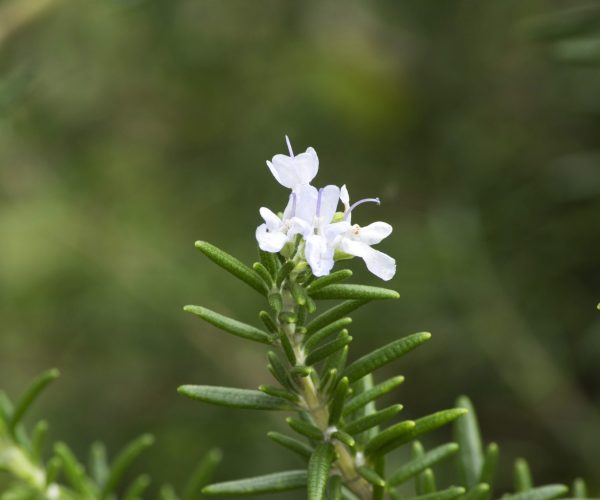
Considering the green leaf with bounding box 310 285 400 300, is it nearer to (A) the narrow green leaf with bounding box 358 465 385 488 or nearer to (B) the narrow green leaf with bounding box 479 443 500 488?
(A) the narrow green leaf with bounding box 358 465 385 488

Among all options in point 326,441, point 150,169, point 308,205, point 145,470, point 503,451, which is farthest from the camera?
point 150,169

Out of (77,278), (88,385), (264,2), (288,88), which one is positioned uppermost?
(264,2)

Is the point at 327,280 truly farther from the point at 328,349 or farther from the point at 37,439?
the point at 37,439

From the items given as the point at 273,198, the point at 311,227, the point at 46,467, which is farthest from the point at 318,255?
the point at 273,198

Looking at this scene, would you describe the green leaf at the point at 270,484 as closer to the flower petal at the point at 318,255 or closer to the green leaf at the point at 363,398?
the green leaf at the point at 363,398

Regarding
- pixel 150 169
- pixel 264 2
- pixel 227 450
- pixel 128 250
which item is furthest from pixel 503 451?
pixel 264 2

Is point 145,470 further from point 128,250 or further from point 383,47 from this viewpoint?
point 383,47
